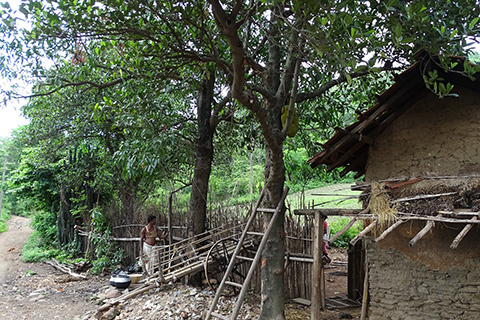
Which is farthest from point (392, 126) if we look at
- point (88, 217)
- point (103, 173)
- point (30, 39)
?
point (88, 217)

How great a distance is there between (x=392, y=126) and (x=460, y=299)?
222cm

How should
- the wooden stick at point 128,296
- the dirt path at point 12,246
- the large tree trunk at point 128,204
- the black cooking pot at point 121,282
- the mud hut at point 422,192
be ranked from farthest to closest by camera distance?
1. the dirt path at point 12,246
2. the large tree trunk at point 128,204
3. the black cooking pot at point 121,282
4. the wooden stick at point 128,296
5. the mud hut at point 422,192

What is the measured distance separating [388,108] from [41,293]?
8.88 metres

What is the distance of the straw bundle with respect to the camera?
4238 mm

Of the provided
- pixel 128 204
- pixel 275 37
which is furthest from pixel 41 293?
pixel 275 37

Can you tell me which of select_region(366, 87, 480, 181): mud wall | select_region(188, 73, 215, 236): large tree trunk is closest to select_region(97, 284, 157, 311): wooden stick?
select_region(188, 73, 215, 236): large tree trunk

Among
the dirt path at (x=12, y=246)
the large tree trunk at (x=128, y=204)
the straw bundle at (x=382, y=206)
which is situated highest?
the straw bundle at (x=382, y=206)

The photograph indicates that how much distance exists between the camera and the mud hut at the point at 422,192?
4.13 meters

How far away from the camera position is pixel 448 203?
400 cm

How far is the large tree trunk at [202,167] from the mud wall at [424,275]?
358 cm

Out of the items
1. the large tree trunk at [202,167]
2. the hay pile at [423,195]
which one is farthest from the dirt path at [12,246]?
the hay pile at [423,195]

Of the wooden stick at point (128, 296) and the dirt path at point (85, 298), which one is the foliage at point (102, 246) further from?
the wooden stick at point (128, 296)

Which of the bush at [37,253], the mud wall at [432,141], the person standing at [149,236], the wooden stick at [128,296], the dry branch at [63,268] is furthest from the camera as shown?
the bush at [37,253]

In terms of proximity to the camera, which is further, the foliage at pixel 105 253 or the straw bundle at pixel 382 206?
the foliage at pixel 105 253
